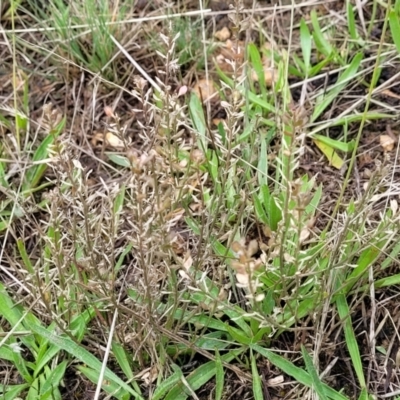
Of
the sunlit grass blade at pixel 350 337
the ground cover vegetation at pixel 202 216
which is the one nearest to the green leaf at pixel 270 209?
the ground cover vegetation at pixel 202 216

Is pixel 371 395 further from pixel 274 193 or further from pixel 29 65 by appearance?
pixel 29 65

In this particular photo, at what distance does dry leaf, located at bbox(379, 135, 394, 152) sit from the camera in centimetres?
183

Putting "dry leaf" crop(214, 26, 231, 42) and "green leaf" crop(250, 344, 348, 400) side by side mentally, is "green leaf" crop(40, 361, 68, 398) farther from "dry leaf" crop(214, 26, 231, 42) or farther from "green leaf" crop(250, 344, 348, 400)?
"dry leaf" crop(214, 26, 231, 42)

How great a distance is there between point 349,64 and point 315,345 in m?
0.89

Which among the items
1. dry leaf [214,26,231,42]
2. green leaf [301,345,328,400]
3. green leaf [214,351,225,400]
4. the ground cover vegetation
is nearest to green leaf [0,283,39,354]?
the ground cover vegetation

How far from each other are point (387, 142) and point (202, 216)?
0.72m

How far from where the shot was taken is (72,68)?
2.07 meters

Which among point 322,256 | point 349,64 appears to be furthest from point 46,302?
point 349,64

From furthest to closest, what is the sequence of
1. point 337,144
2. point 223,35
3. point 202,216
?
point 223,35
point 337,144
point 202,216

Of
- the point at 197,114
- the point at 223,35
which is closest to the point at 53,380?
the point at 197,114

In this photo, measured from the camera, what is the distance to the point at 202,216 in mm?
1382

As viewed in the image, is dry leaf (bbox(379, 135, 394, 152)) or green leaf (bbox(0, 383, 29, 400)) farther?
dry leaf (bbox(379, 135, 394, 152))

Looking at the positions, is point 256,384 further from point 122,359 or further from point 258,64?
point 258,64

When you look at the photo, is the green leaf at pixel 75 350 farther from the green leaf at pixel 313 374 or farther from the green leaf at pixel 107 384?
the green leaf at pixel 313 374
